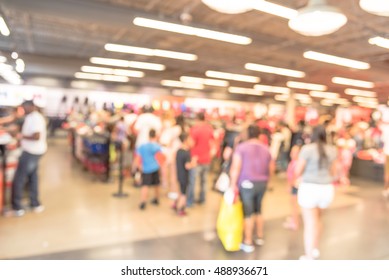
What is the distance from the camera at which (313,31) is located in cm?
218

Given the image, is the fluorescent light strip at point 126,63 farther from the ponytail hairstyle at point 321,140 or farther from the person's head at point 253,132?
the ponytail hairstyle at point 321,140

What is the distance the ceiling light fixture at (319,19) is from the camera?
2026 millimetres

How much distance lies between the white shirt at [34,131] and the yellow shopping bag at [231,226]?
223 centimetres

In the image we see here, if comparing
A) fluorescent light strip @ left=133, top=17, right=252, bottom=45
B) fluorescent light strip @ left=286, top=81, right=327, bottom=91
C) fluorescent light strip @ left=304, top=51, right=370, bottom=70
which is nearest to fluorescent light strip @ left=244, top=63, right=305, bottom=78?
fluorescent light strip @ left=286, top=81, right=327, bottom=91

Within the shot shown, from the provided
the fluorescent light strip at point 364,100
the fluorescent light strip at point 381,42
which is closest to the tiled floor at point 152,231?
the fluorescent light strip at point 364,100

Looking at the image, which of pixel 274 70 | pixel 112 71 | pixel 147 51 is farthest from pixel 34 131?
pixel 274 70

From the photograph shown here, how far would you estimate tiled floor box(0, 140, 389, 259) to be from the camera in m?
2.46

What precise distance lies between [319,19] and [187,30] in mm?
3018

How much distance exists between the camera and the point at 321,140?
2.24m

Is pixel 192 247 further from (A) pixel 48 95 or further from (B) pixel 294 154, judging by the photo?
(A) pixel 48 95

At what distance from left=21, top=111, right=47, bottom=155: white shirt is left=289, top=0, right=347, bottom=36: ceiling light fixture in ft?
9.13

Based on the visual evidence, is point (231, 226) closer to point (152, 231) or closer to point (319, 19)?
point (152, 231)
